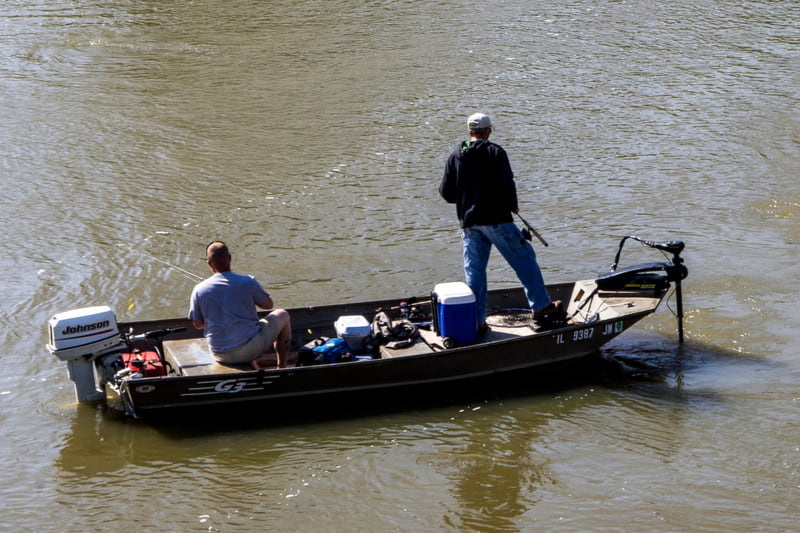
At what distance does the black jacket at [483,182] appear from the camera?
25.4 ft

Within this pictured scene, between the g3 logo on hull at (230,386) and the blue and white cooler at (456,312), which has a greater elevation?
the blue and white cooler at (456,312)

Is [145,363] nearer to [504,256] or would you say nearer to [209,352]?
[209,352]

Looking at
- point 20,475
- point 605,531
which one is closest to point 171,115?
point 20,475

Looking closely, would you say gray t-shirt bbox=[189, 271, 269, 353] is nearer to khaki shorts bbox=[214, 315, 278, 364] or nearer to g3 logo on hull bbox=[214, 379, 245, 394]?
khaki shorts bbox=[214, 315, 278, 364]

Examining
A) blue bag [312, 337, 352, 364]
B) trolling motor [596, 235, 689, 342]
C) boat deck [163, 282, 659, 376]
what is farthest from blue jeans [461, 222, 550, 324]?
blue bag [312, 337, 352, 364]

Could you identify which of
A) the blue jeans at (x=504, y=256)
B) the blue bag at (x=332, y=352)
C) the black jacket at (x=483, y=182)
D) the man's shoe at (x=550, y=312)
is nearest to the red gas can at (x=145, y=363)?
the blue bag at (x=332, y=352)

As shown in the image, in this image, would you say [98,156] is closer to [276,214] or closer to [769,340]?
[276,214]

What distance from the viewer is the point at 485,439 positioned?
7383 mm

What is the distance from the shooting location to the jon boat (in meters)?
7.37

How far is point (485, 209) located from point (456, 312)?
84cm

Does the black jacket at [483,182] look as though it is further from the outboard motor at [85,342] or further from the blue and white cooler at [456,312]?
the outboard motor at [85,342]

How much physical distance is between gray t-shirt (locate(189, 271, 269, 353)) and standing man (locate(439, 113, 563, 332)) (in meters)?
1.73

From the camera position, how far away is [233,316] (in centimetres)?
738

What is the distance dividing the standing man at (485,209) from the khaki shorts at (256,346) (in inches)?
65.4
